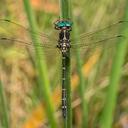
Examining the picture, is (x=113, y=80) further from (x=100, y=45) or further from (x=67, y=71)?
(x=100, y=45)

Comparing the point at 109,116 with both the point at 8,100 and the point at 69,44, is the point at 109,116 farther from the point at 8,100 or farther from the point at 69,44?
the point at 8,100

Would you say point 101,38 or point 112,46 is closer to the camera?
point 101,38

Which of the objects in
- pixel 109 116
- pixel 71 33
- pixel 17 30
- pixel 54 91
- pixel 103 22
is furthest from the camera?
pixel 17 30

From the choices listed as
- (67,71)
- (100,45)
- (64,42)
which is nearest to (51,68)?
(100,45)

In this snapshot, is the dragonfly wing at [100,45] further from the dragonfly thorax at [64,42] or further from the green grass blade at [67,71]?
the green grass blade at [67,71]

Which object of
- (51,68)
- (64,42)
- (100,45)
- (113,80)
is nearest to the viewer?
(113,80)

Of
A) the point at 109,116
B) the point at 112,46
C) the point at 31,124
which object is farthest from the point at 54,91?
the point at 109,116

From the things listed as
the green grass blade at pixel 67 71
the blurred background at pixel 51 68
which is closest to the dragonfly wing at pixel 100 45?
the blurred background at pixel 51 68
